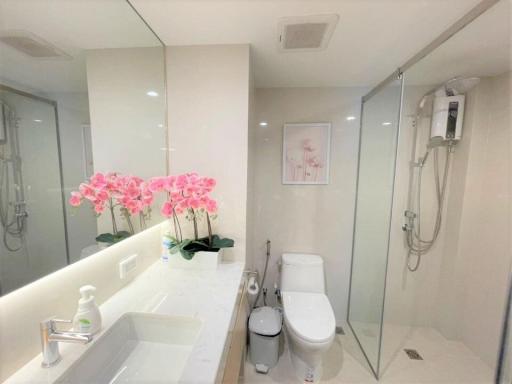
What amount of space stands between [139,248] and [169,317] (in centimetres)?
50

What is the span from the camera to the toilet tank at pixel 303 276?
5.99 feet

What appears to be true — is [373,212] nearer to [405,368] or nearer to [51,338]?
[405,368]

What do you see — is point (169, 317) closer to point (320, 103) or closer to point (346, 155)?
point (346, 155)

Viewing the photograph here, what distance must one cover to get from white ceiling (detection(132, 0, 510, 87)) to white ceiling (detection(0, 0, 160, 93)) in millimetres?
140

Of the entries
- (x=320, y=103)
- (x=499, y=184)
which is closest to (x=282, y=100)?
(x=320, y=103)

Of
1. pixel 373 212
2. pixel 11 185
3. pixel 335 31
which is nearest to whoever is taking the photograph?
pixel 11 185

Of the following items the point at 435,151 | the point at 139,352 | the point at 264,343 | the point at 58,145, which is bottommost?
the point at 264,343

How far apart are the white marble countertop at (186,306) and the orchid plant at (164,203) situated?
0.51 feet

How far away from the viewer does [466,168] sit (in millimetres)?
1702

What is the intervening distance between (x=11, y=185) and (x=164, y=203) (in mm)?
648

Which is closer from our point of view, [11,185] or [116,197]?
[11,185]

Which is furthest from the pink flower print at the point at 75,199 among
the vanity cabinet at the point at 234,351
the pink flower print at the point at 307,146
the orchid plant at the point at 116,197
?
the pink flower print at the point at 307,146

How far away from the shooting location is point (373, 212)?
1784mm

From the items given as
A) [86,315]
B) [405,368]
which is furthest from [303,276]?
[86,315]
